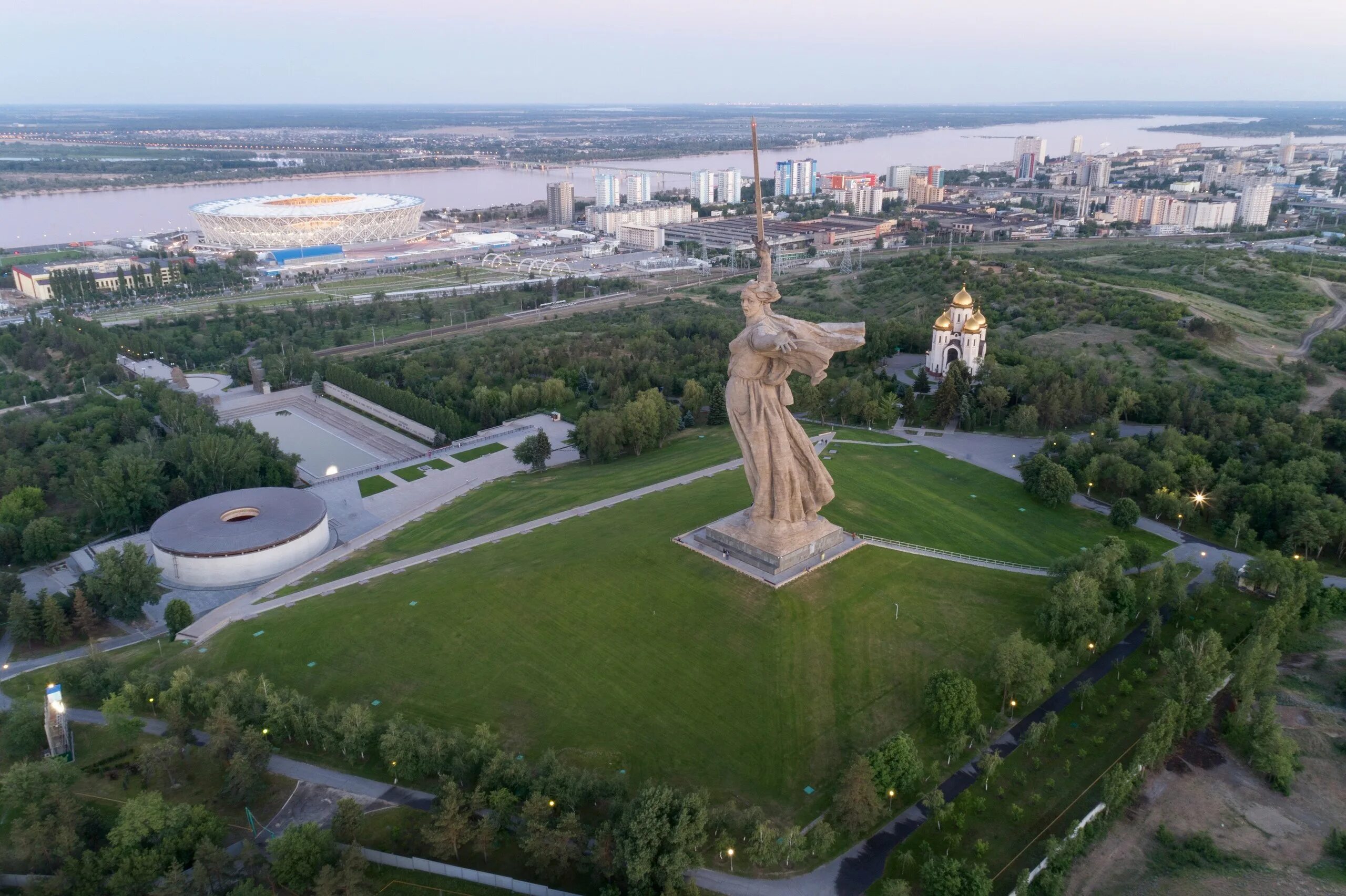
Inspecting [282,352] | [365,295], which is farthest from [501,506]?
[365,295]

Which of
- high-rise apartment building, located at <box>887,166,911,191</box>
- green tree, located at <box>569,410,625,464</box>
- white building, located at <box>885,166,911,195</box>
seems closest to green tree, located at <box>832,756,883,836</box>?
green tree, located at <box>569,410,625,464</box>

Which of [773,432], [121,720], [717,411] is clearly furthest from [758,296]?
[717,411]

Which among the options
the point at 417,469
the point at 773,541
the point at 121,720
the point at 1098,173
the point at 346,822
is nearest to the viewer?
the point at 346,822

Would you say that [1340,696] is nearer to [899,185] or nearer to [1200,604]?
[1200,604]

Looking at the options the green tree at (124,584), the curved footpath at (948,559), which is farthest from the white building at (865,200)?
the green tree at (124,584)

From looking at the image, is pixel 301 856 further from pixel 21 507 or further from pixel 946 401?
pixel 946 401

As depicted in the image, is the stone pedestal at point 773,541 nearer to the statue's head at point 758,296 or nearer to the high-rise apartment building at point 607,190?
the statue's head at point 758,296
